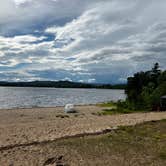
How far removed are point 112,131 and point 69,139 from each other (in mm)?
2869

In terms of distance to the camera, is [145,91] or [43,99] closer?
[145,91]

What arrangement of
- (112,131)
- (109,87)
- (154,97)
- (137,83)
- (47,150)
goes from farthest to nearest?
(109,87)
(137,83)
(154,97)
(112,131)
(47,150)

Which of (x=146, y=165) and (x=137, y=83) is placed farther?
(x=137, y=83)

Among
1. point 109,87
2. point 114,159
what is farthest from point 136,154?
point 109,87

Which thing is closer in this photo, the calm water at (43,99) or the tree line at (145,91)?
the tree line at (145,91)

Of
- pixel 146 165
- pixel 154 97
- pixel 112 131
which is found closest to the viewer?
pixel 146 165

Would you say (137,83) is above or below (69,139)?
above

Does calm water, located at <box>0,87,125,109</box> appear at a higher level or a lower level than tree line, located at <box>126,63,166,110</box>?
lower

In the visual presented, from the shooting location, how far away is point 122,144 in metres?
11.4

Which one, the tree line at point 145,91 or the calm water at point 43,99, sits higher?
the tree line at point 145,91

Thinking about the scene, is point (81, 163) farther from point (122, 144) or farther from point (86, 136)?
point (86, 136)

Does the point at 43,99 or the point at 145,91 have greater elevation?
the point at 145,91

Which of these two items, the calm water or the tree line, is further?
the calm water

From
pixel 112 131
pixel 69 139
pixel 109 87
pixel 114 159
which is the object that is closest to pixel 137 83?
pixel 112 131
